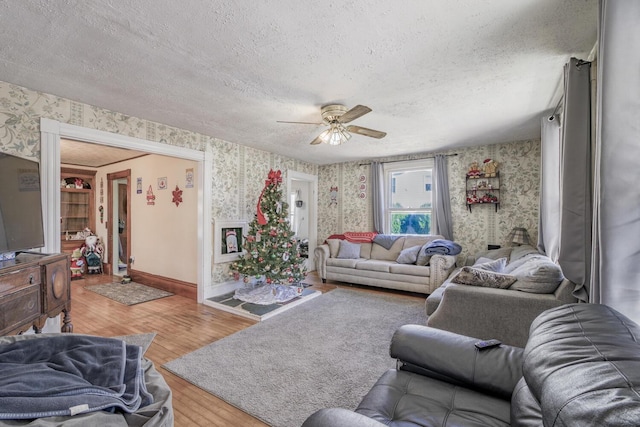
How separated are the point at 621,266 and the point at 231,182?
434 cm

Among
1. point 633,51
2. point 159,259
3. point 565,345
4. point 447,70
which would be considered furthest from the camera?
point 159,259

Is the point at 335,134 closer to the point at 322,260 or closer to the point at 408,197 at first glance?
the point at 322,260

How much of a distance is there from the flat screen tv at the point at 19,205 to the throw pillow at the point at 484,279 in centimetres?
356

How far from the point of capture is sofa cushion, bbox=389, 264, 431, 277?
4.39m

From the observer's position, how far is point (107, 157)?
5.41 m

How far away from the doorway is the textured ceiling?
3.51 meters

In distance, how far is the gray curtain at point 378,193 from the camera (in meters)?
5.67

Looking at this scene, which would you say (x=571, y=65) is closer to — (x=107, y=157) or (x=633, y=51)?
(x=633, y=51)

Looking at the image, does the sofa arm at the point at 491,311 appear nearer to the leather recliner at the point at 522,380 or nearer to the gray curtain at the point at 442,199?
the leather recliner at the point at 522,380

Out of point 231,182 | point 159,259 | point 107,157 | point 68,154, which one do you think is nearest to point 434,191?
point 231,182

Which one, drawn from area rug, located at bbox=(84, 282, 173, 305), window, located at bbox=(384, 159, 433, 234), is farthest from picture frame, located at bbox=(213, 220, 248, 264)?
window, located at bbox=(384, 159, 433, 234)

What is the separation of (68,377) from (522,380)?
163cm

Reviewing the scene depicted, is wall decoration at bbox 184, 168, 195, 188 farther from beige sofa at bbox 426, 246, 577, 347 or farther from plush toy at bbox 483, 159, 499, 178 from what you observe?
plush toy at bbox 483, 159, 499, 178

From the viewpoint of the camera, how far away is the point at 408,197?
5.59m
